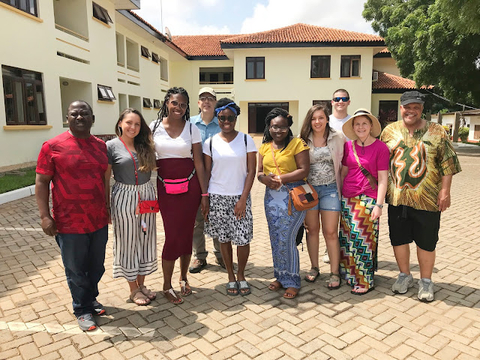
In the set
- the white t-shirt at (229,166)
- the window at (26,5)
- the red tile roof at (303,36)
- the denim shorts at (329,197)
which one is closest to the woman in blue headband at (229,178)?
the white t-shirt at (229,166)

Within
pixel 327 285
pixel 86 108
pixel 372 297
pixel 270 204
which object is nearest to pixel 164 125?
pixel 86 108

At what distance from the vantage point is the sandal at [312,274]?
13.2 feet

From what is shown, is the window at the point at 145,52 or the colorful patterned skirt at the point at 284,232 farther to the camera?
the window at the point at 145,52

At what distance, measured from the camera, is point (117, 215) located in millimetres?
3303

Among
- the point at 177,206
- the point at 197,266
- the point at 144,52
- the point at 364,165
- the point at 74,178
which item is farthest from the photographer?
the point at 144,52

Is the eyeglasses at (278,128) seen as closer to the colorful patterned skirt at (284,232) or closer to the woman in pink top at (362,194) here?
the colorful patterned skirt at (284,232)

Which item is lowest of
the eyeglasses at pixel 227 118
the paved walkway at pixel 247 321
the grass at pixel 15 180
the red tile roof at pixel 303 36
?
the paved walkway at pixel 247 321

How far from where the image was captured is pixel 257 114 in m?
24.9

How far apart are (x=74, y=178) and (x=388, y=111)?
26283mm

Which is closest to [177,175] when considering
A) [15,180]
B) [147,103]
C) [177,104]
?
[177,104]

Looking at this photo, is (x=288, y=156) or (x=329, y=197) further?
(x=329, y=197)

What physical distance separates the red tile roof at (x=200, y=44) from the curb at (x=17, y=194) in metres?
20.3

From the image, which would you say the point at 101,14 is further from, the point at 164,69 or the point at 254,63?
the point at 164,69

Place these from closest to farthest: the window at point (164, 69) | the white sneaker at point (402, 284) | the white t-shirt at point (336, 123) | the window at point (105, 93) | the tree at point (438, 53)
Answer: the white sneaker at point (402, 284) < the white t-shirt at point (336, 123) < the window at point (105, 93) < the tree at point (438, 53) < the window at point (164, 69)
